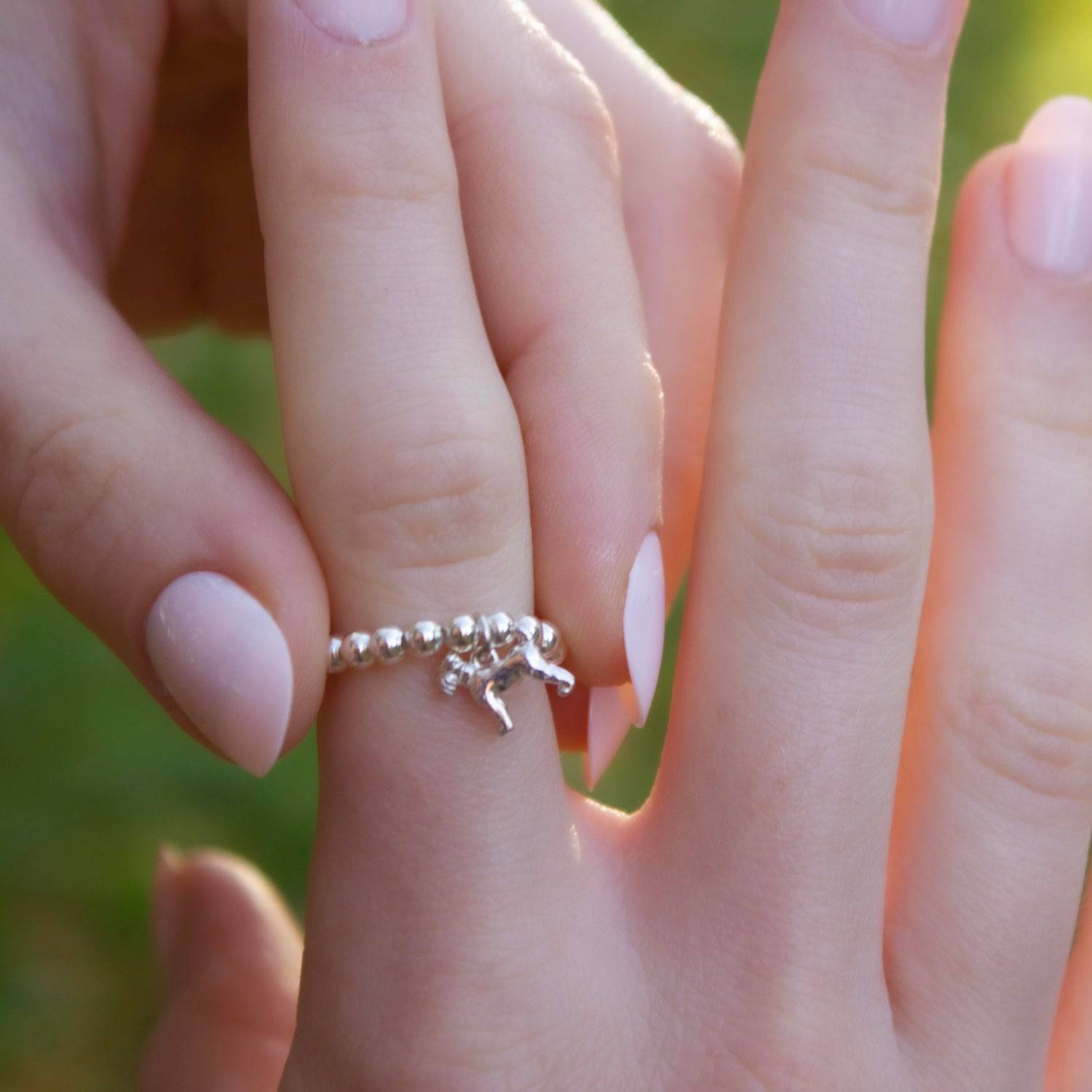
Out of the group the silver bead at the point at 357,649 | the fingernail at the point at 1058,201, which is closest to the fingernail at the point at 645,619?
the silver bead at the point at 357,649

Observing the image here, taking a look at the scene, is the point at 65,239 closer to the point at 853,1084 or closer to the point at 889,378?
the point at 889,378

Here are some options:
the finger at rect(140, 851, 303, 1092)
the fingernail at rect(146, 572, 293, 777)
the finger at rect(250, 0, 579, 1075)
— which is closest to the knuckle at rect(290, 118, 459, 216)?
the finger at rect(250, 0, 579, 1075)

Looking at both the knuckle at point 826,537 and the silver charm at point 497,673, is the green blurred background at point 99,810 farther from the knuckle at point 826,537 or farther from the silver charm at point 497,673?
the silver charm at point 497,673

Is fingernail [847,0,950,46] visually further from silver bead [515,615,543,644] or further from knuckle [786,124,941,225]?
silver bead [515,615,543,644]

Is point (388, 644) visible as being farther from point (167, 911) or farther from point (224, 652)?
point (167, 911)

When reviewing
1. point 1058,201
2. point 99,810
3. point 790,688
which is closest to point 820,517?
point 790,688

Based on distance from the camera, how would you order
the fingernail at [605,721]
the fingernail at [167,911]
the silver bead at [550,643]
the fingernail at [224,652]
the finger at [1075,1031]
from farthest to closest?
the fingernail at [167,911]
the finger at [1075,1031]
the fingernail at [605,721]
the silver bead at [550,643]
the fingernail at [224,652]
